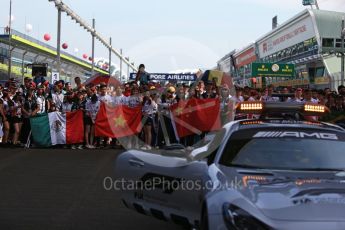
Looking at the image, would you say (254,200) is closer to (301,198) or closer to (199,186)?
(301,198)

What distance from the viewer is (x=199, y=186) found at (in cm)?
494

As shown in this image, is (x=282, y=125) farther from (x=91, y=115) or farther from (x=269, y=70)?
(x=269, y=70)

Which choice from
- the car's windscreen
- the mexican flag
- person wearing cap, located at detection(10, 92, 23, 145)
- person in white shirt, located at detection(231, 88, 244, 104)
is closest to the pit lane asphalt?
the car's windscreen

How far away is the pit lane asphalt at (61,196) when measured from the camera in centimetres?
653

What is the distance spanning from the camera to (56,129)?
15.6 meters

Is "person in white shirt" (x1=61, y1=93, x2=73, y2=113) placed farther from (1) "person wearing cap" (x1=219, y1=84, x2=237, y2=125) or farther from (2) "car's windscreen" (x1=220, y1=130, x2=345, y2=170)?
(2) "car's windscreen" (x1=220, y1=130, x2=345, y2=170)

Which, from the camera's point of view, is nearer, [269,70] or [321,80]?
[269,70]

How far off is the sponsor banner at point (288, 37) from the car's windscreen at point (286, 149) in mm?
46333

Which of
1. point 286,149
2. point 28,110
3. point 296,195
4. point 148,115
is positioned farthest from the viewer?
point 28,110

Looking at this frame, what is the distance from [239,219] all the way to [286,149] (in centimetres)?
147

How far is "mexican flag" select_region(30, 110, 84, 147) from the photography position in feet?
51.1

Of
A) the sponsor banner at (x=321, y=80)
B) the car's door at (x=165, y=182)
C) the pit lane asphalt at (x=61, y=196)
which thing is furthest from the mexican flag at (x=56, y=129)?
the sponsor banner at (x=321, y=80)

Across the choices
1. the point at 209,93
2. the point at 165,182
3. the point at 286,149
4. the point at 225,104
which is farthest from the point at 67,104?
the point at 286,149

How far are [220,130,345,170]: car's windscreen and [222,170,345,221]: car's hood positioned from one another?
0.37 meters
